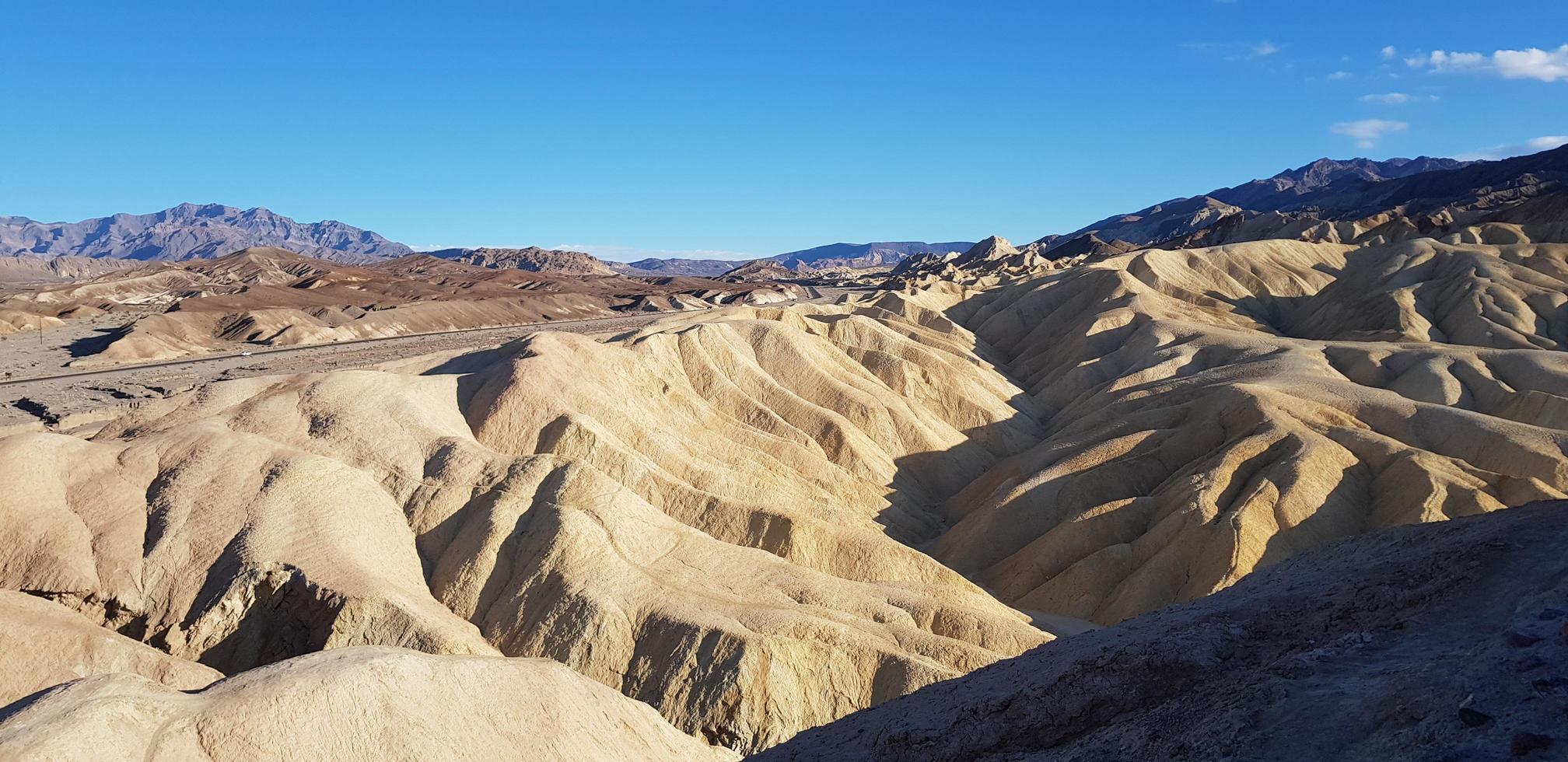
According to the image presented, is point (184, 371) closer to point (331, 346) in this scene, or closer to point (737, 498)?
point (331, 346)

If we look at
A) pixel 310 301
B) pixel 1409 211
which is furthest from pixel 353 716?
pixel 1409 211

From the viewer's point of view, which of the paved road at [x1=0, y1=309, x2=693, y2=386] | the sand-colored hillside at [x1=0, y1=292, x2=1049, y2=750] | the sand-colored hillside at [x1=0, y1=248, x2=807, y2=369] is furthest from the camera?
the sand-colored hillside at [x1=0, y1=248, x2=807, y2=369]

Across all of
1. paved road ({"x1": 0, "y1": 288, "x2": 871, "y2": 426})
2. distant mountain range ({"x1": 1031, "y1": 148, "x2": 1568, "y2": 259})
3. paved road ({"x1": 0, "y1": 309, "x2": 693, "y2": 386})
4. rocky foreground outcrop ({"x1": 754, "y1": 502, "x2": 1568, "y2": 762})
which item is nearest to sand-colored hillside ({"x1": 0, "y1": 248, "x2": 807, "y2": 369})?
paved road ({"x1": 0, "y1": 309, "x2": 693, "y2": 386})

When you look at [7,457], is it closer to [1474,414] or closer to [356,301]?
[1474,414]

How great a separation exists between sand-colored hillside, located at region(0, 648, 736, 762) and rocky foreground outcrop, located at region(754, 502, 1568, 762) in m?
3.25

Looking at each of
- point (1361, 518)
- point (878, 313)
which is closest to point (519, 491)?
point (1361, 518)

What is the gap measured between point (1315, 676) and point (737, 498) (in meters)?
18.0

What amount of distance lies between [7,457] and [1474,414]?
35.4 m

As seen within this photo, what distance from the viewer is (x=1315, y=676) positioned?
26.7 ft

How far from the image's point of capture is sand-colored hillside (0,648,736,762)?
33.3 ft

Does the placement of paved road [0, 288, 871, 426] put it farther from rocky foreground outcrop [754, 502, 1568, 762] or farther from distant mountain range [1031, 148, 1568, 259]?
distant mountain range [1031, 148, 1568, 259]

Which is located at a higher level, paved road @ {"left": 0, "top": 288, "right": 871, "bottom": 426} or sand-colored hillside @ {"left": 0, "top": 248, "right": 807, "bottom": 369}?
sand-colored hillside @ {"left": 0, "top": 248, "right": 807, "bottom": 369}

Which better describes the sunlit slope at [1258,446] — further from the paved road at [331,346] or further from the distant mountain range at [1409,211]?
the paved road at [331,346]

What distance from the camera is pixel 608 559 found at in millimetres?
19344
